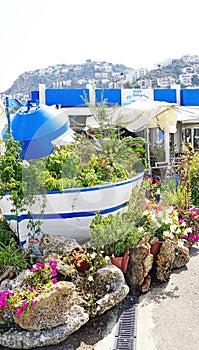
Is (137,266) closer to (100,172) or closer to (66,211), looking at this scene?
(66,211)

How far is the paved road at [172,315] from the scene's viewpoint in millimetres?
3994

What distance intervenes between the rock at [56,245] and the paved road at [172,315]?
3.54 feet

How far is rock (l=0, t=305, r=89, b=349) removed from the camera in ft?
12.7

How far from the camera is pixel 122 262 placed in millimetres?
4898

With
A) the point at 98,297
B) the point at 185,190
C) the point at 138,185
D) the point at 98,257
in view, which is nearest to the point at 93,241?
the point at 98,257

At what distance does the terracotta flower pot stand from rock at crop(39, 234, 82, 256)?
1.52 ft

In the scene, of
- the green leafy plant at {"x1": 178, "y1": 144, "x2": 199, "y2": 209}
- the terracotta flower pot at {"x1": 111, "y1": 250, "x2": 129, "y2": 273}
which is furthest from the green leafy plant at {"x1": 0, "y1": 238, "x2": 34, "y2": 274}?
the green leafy plant at {"x1": 178, "y1": 144, "x2": 199, "y2": 209}

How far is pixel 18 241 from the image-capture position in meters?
5.30

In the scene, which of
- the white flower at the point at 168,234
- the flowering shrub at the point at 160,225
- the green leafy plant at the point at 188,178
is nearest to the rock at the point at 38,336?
the flowering shrub at the point at 160,225

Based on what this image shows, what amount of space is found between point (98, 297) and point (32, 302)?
3.04 ft

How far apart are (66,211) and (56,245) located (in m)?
0.50

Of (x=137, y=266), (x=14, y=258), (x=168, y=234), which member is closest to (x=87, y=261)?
(x=137, y=266)

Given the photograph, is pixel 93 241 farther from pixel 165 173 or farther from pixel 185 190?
pixel 165 173

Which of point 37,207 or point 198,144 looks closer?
point 37,207
